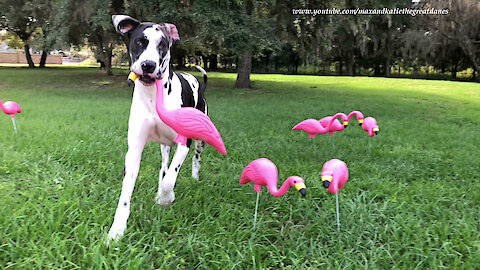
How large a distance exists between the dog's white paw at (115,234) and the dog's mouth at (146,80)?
40.9 inches

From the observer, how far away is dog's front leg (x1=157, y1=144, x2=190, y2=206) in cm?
255

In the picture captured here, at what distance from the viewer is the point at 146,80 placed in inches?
91.7

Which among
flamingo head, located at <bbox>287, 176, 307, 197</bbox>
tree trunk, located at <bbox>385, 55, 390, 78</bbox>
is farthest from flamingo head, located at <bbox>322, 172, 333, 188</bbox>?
tree trunk, located at <bbox>385, 55, 390, 78</bbox>

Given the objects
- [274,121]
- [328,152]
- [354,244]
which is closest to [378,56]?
[274,121]

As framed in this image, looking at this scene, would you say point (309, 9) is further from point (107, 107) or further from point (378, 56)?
point (378, 56)

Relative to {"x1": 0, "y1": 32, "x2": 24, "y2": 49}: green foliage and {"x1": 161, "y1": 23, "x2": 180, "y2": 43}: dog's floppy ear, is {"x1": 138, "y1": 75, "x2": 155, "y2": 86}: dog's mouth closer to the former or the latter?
{"x1": 161, "y1": 23, "x2": 180, "y2": 43}: dog's floppy ear

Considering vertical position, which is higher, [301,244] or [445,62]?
[445,62]

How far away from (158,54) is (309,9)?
10.5 metres

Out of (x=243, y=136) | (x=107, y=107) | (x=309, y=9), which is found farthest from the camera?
(x=309, y=9)

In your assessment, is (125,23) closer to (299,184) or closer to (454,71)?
(299,184)

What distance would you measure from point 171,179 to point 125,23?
46.3 inches

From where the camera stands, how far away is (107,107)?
864cm

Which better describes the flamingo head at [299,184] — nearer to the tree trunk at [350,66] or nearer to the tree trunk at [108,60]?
the tree trunk at [108,60]

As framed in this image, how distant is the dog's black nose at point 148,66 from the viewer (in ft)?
7.22
